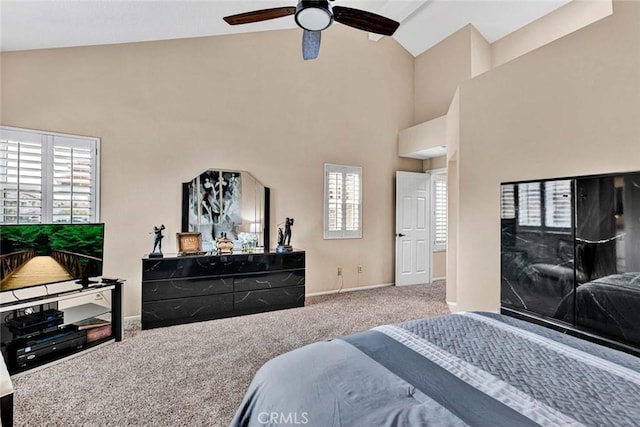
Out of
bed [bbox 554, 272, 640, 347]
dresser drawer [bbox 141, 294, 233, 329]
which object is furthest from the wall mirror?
bed [bbox 554, 272, 640, 347]

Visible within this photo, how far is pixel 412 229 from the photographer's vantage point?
18.9ft

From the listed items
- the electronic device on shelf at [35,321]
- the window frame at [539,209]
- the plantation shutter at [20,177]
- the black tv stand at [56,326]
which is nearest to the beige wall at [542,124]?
the window frame at [539,209]

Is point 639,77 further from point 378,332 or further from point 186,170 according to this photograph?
point 186,170

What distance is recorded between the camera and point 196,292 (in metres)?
3.73

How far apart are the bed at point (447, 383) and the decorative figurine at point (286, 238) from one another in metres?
2.88

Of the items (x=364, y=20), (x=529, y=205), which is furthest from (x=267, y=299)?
(x=364, y=20)

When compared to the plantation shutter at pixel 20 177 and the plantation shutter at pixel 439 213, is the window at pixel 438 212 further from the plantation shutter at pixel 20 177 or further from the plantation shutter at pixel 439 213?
the plantation shutter at pixel 20 177

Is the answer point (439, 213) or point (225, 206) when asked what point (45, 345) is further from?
point (439, 213)

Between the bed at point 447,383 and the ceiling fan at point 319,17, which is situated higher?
the ceiling fan at point 319,17

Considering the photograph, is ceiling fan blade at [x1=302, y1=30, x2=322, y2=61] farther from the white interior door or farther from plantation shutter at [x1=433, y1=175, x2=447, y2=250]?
plantation shutter at [x1=433, y1=175, x2=447, y2=250]

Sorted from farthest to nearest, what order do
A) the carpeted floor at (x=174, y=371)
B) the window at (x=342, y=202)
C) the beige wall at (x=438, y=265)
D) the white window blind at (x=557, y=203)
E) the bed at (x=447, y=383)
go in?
the beige wall at (x=438, y=265) → the window at (x=342, y=202) → the white window blind at (x=557, y=203) → the carpeted floor at (x=174, y=371) → the bed at (x=447, y=383)

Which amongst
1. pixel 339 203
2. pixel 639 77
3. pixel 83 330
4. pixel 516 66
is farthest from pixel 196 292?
pixel 639 77

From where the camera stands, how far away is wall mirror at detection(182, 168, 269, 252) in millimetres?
4121

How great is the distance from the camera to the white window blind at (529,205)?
2886mm
